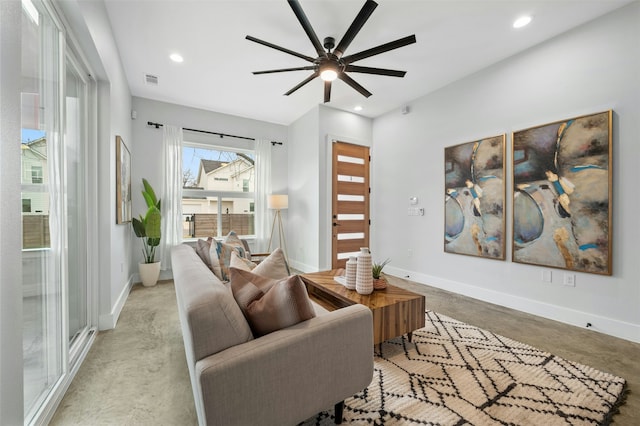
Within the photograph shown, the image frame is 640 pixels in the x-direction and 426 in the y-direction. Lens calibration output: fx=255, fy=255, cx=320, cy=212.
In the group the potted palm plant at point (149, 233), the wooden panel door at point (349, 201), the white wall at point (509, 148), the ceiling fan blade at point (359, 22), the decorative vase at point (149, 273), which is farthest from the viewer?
the wooden panel door at point (349, 201)

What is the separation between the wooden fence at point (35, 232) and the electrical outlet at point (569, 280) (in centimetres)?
417

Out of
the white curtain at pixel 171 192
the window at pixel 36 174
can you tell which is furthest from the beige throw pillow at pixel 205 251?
the white curtain at pixel 171 192

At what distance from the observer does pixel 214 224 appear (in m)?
4.72

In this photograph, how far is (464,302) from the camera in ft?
10.3

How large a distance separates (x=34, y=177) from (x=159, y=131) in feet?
10.7

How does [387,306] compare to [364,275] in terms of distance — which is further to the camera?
[364,275]

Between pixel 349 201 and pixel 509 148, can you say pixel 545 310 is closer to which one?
pixel 509 148

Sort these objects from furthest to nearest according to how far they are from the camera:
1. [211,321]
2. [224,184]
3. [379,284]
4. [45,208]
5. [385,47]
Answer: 1. [224,184]
2. [379,284]
3. [385,47]
4. [45,208]
5. [211,321]

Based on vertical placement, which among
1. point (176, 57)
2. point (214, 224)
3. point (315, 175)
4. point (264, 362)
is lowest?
point (264, 362)

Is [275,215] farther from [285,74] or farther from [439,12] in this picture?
[439,12]

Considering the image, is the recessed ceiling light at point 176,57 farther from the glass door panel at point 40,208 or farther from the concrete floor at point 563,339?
the concrete floor at point 563,339

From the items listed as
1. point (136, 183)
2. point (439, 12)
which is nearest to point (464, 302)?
point (439, 12)

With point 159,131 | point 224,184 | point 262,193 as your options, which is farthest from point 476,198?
point 159,131

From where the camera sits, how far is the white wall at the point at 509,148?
2.23m
